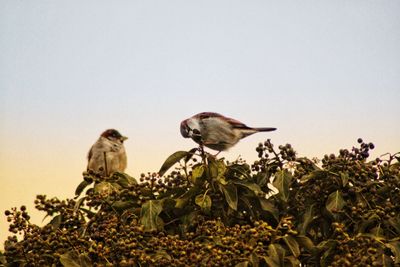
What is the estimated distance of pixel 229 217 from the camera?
478cm

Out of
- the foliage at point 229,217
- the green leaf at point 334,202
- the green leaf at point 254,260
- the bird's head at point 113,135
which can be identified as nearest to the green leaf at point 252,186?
the foliage at point 229,217

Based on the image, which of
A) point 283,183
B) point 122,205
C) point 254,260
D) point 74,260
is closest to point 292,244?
point 254,260

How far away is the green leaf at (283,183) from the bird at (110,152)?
194 inches

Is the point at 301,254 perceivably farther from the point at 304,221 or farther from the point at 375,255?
the point at 375,255

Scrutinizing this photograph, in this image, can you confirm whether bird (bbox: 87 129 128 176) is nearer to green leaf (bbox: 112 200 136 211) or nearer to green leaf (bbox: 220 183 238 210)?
green leaf (bbox: 112 200 136 211)

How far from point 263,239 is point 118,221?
3.22 feet

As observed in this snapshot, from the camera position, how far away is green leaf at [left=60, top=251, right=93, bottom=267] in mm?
4105

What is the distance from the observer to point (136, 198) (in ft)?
15.6

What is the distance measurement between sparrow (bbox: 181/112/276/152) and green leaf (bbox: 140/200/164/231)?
109 inches

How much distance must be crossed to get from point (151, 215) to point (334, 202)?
3.93 feet

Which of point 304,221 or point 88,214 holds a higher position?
point 88,214

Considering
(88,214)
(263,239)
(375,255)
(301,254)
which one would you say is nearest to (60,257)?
(88,214)

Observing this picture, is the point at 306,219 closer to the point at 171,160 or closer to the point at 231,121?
the point at 171,160

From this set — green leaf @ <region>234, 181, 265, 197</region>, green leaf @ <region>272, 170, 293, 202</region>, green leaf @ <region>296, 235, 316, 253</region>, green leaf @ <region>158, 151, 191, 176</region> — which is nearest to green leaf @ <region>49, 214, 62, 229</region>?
green leaf @ <region>158, 151, 191, 176</region>
